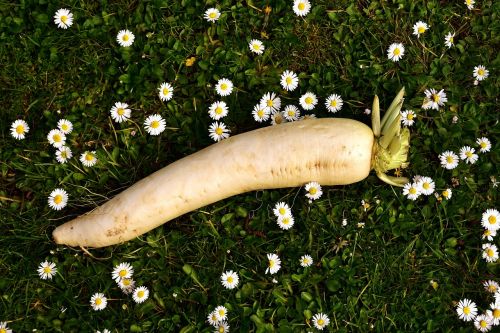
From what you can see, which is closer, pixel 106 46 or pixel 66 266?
pixel 66 266

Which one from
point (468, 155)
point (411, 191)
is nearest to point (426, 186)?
point (411, 191)

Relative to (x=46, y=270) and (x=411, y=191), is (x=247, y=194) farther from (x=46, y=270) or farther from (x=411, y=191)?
(x=46, y=270)

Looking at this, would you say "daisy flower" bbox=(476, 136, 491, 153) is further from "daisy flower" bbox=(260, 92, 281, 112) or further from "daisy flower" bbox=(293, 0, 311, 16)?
"daisy flower" bbox=(293, 0, 311, 16)

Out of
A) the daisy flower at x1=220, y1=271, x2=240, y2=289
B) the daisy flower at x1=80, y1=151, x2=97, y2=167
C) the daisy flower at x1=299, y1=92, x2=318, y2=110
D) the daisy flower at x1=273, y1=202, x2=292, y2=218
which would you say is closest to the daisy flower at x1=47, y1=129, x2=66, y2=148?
the daisy flower at x1=80, y1=151, x2=97, y2=167

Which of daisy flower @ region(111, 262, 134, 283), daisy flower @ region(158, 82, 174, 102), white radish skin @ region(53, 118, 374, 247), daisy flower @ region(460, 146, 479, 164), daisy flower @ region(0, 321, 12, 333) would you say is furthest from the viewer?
daisy flower @ region(158, 82, 174, 102)

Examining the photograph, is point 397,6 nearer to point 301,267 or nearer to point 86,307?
point 301,267

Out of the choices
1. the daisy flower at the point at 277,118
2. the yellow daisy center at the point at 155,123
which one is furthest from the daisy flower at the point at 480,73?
the yellow daisy center at the point at 155,123

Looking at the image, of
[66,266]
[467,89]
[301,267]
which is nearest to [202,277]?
[301,267]
